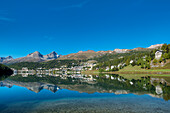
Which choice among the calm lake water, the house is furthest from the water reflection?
the house

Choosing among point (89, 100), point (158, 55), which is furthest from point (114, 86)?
point (158, 55)

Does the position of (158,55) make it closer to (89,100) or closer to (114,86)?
(114,86)

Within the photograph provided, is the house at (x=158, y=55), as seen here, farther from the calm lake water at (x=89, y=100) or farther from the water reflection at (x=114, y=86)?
the calm lake water at (x=89, y=100)

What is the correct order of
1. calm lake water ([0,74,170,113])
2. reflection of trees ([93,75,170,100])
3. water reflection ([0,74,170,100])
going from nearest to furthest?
calm lake water ([0,74,170,113]), reflection of trees ([93,75,170,100]), water reflection ([0,74,170,100])

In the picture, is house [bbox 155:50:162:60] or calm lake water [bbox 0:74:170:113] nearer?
calm lake water [bbox 0:74:170:113]

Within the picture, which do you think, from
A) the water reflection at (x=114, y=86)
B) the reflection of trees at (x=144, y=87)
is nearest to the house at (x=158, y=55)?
the water reflection at (x=114, y=86)

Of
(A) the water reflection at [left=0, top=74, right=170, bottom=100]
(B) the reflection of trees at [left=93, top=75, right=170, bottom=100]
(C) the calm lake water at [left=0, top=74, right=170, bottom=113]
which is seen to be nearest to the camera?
(C) the calm lake water at [left=0, top=74, right=170, bottom=113]

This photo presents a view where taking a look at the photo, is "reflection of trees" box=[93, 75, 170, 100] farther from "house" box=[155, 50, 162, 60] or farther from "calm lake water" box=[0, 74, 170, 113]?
"house" box=[155, 50, 162, 60]

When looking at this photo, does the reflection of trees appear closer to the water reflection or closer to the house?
the water reflection

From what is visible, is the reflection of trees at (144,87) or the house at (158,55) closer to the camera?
the reflection of trees at (144,87)

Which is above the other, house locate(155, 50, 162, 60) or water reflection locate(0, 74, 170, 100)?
house locate(155, 50, 162, 60)

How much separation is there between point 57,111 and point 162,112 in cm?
1546

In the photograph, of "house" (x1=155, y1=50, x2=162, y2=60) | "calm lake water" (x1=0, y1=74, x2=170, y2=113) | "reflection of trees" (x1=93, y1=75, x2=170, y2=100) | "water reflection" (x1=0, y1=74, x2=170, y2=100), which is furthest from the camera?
"house" (x1=155, y1=50, x2=162, y2=60)

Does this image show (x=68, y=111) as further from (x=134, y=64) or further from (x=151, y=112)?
(x=134, y=64)
